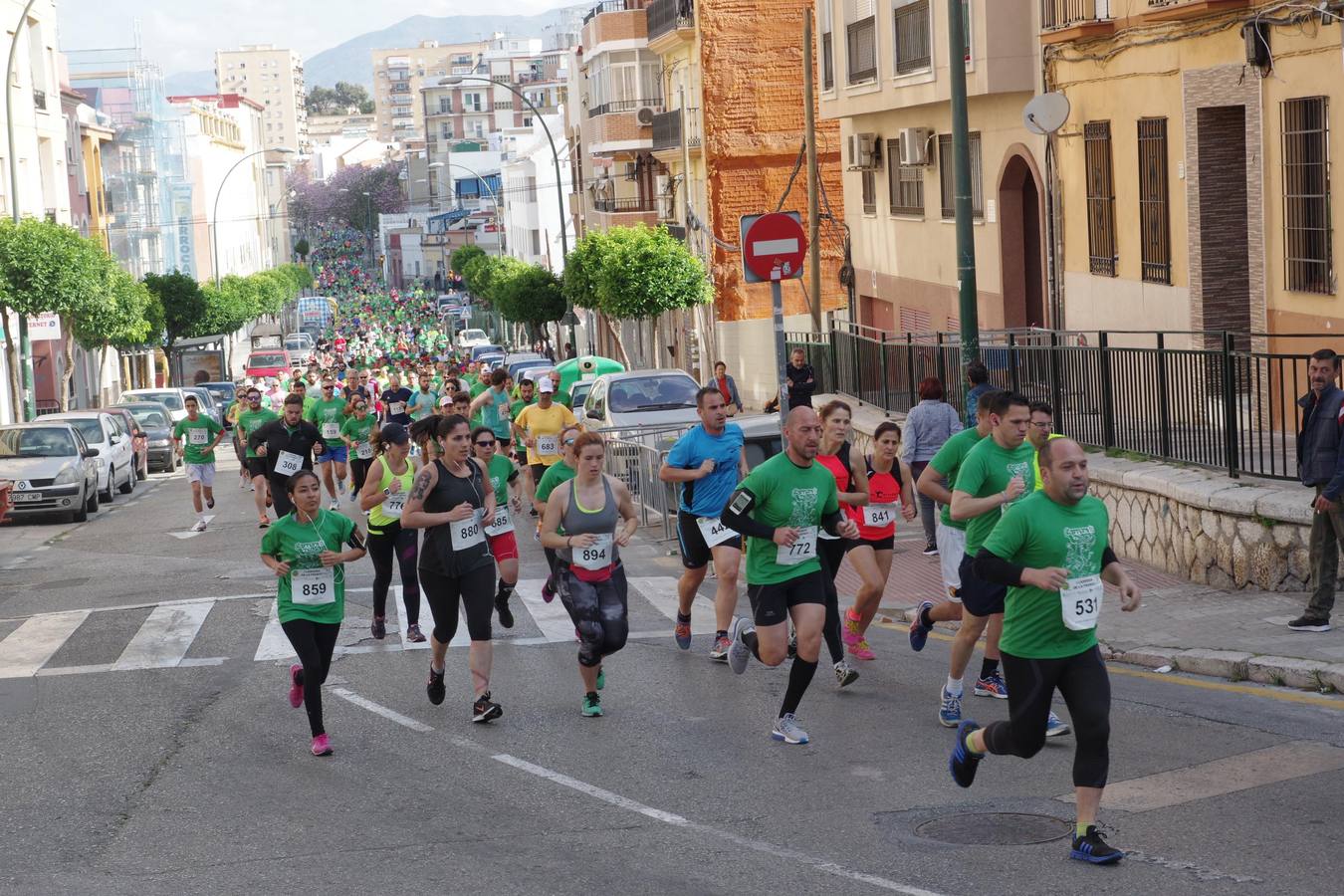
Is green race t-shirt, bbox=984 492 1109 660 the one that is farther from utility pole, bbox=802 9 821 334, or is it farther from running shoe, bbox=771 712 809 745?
utility pole, bbox=802 9 821 334

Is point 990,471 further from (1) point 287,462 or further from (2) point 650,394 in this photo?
(2) point 650,394

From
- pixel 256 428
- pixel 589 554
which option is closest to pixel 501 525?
pixel 589 554

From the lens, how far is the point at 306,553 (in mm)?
10086

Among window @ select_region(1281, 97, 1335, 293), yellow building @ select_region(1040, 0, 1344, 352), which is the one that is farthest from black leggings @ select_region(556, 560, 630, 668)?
window @ select_region(1281, 97, 1335, 293)

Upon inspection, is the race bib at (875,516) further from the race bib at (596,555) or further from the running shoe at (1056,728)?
the running shoe at (1056,728)

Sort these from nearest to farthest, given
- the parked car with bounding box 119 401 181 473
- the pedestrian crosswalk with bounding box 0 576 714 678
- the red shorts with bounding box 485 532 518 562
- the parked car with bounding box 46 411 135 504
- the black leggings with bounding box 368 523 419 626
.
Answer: the red shorts with bounding box 485 532 518 562
the pedestrian crosswalk with bounding box 0 576 714 678
the black leggings with bounding box 368 523 419 626
the parked car with bounding box 46 411 135 504
the parked car with bounding box 119 401 181 473

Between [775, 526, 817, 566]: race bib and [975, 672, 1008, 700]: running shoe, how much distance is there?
150 cm

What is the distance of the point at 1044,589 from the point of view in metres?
7.28

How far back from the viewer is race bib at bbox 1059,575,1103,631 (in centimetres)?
721

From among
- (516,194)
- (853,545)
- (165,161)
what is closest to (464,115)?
(516,194)

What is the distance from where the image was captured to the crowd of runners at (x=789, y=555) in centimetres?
732

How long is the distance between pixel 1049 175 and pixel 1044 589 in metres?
17.8

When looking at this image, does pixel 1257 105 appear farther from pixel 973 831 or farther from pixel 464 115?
pixel 464 115

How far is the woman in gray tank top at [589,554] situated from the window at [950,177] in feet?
61.1
